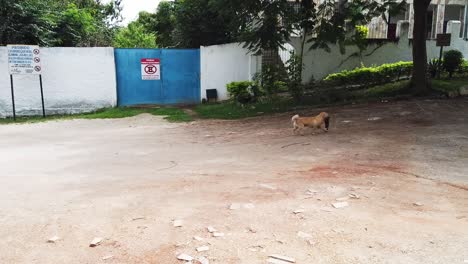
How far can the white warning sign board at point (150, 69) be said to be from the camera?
15820mm

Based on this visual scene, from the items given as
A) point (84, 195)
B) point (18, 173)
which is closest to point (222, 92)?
A: point (18, 173)

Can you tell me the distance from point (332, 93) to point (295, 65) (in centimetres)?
145

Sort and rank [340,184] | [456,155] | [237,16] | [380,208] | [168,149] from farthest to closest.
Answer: [237,16]
[168,149]
[456,155]
[340,184]
[380,208]

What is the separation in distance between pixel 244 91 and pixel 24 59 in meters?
7.02

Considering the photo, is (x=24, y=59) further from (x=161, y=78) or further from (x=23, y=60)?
(x=161, y=78)

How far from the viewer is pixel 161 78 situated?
16156 millimetres

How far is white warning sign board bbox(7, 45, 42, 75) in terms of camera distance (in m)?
13.4

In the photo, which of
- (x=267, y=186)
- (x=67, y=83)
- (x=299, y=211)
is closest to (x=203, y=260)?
(x=299, y=211)

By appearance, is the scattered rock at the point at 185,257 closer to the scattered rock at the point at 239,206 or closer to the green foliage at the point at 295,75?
the scattered rock at the point at 239,206

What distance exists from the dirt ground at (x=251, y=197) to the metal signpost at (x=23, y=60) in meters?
5.56

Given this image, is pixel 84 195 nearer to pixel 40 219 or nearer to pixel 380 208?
pixel 40 219

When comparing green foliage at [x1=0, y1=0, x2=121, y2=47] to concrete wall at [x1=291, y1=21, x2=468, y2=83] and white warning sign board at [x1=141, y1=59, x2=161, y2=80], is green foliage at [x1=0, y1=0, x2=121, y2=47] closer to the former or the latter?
white warning sign board at [x1=141, y1=59, x2=161, y2=80]

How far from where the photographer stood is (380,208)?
412 cm

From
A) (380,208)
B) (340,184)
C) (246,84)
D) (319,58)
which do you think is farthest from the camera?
(319,58)
